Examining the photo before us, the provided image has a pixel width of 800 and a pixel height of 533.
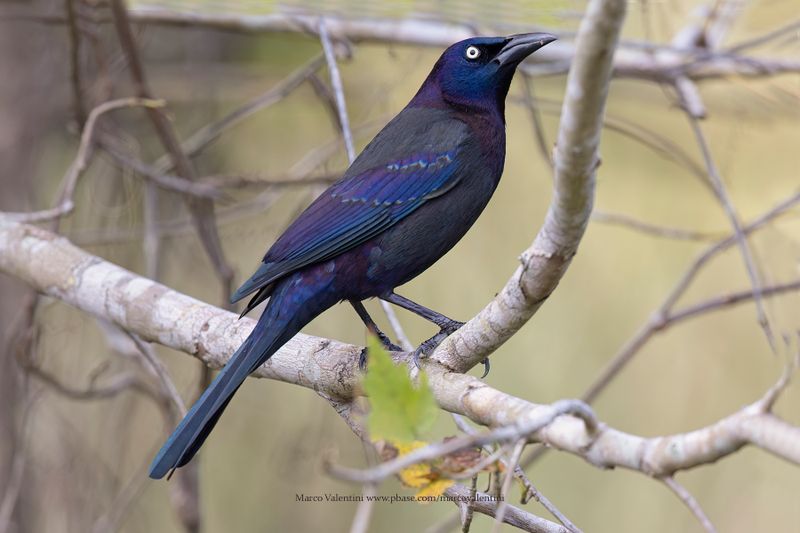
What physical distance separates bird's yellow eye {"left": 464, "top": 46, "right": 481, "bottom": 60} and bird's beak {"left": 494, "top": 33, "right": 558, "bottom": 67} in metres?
0.07

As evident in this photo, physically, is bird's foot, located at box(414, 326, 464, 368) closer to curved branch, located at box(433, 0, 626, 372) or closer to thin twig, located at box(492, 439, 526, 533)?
curved branch, located at box(433, 0, 626, 372)

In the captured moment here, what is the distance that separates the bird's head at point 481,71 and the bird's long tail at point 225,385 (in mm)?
1046

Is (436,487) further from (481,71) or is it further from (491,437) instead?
(481,71)

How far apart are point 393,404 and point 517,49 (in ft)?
6.72

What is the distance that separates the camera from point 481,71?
3404 mm

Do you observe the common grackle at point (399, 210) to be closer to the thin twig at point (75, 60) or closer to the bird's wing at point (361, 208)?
the bird's wing at point (361, 208)

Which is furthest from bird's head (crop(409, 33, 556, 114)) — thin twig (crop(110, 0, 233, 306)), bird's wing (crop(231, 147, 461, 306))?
thin twig (crop(110, 0, 233, 306))

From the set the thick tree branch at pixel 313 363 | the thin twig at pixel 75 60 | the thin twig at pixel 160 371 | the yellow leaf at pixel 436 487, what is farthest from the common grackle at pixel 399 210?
the thin twig at pixel 75 60

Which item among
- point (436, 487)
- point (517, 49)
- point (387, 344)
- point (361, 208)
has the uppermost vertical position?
point (517, 49)

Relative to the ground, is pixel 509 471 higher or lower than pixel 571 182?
lower

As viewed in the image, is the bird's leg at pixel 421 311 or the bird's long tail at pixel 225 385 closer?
the bird's long tail at pixel 225 385

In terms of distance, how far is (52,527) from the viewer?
196 inches

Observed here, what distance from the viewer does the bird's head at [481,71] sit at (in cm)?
334

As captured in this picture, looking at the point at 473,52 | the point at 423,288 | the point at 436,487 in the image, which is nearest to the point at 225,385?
the point at 436,487
